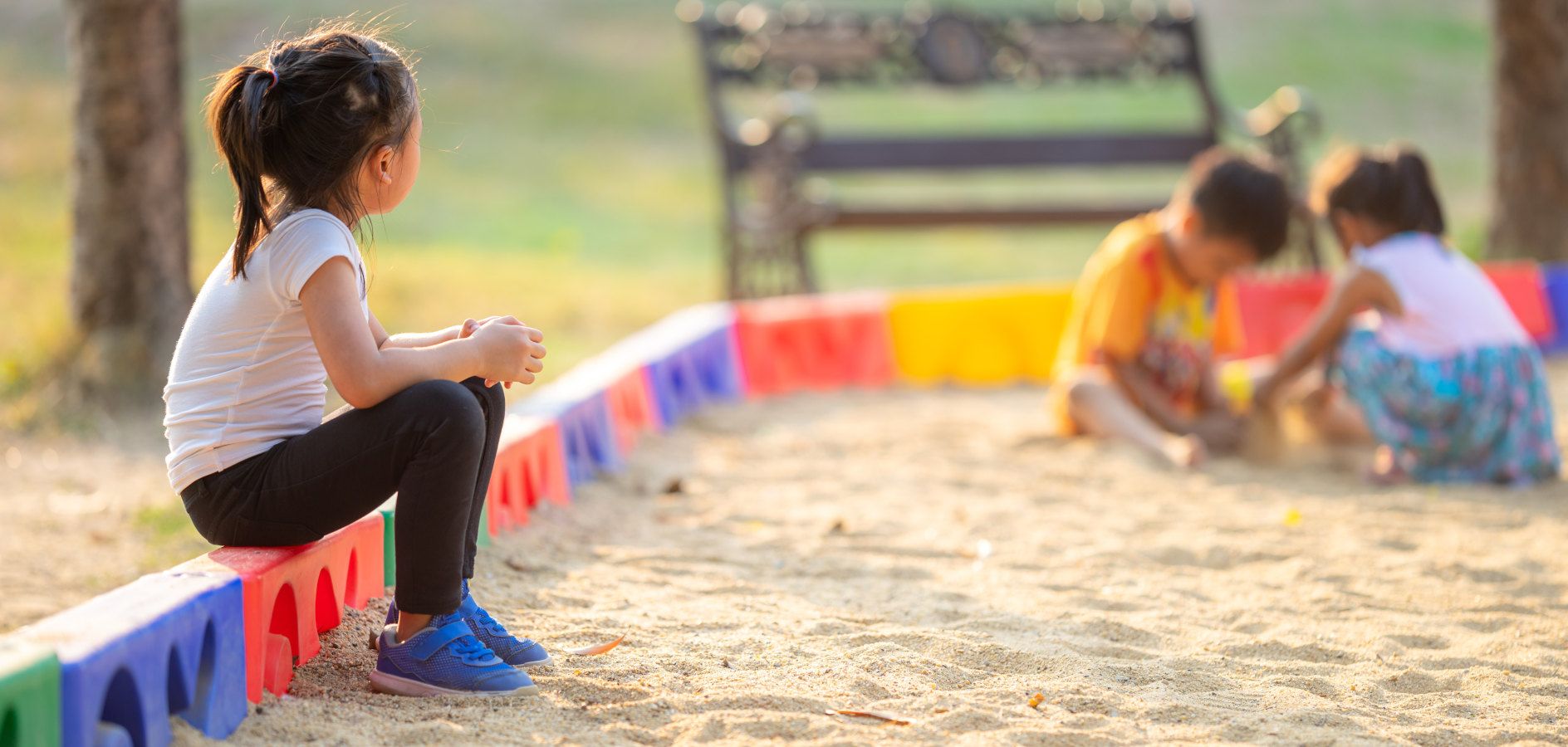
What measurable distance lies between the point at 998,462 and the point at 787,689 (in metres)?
2.05

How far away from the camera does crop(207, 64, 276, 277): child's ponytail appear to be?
6.91ft

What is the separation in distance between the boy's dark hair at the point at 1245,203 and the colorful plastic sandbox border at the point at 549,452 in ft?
5.09

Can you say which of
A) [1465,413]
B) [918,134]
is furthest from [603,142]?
[1465,413]

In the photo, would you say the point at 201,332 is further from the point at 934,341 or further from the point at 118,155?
the point at 934,341

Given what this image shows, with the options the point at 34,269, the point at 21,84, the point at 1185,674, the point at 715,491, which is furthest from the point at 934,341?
the point at 21,84

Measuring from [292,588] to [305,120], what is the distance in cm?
72

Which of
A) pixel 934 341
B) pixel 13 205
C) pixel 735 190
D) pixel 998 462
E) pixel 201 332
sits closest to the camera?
pixel 201 332

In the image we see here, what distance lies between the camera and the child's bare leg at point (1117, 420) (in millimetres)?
4055

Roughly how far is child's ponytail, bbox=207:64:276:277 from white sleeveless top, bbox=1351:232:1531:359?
9.48 ft

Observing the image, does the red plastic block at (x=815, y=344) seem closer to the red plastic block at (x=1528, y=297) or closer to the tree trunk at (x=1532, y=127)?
the red plastic block at (x=1528, y=297)

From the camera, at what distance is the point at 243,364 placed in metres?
2.16

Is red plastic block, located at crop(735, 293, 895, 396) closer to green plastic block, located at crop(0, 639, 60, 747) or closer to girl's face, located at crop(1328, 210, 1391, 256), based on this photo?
girl's face, located at crop(1328, 210, 1391, 256)

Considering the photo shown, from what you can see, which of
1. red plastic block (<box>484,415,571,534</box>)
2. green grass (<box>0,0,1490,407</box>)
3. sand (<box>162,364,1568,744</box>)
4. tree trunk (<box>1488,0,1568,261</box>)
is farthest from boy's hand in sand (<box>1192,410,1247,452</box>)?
tree trunk (<box>1488,0,1568,261</box>)

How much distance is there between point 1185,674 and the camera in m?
2.31
